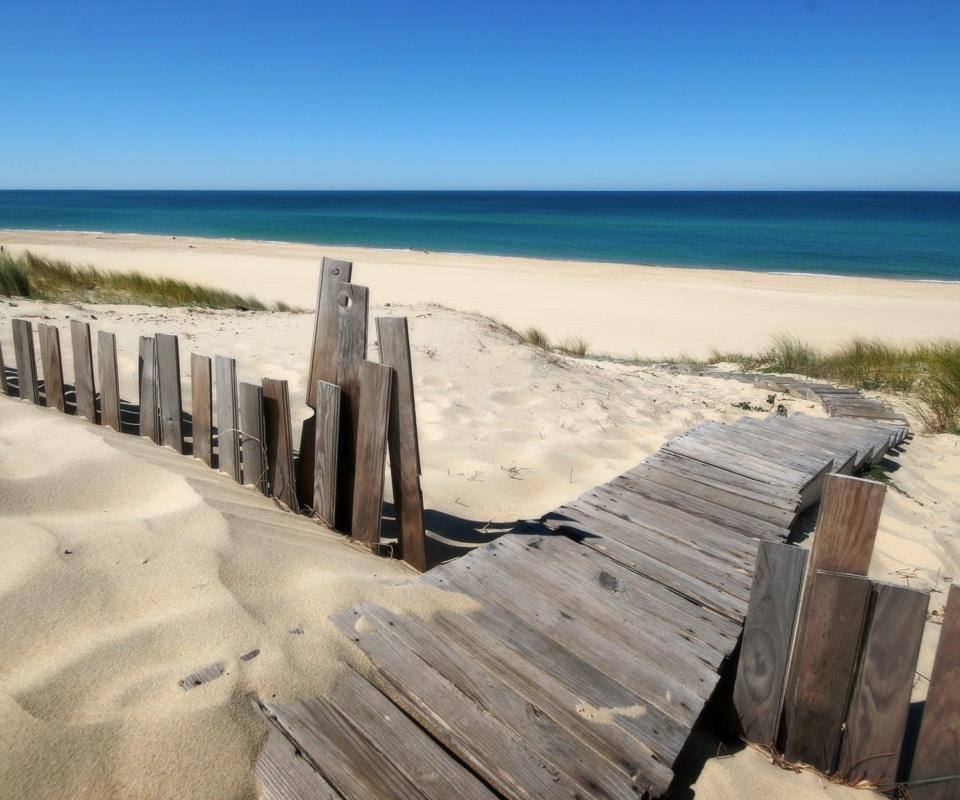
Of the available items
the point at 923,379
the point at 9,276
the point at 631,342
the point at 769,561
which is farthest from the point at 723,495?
the point at 9,276

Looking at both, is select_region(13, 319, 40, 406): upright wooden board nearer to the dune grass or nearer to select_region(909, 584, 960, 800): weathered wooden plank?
select_region(909, 584, 960, 800): weathered wooden plank

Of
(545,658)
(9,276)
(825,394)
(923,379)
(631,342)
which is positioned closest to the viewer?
(545,658)

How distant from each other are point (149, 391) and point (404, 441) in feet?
5.32

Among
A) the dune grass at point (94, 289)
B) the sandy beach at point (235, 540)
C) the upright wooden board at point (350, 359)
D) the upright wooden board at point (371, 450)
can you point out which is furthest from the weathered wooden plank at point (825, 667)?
the dune grass at point (94, 289)

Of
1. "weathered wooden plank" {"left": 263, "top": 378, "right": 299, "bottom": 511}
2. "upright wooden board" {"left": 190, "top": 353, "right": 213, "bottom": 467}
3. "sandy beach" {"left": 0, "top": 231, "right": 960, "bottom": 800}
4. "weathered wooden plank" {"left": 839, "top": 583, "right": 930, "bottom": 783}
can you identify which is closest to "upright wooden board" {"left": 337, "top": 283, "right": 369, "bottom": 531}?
"weathered wooden plank" {"left": 263, "top": 378, "right": 299, "bottom": 511}

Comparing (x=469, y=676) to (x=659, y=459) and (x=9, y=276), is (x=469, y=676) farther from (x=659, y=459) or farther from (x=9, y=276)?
(x=9, y=276)

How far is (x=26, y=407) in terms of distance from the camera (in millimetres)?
3582

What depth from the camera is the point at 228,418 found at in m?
3.06

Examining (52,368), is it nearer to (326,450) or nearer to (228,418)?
(228,418)

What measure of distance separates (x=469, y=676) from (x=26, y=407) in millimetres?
2989

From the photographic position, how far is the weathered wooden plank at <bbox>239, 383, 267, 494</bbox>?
2.87 metres

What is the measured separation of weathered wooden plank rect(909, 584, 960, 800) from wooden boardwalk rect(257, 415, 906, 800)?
560 mm

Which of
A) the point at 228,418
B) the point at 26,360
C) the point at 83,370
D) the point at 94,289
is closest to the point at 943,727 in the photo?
the point at 228,418

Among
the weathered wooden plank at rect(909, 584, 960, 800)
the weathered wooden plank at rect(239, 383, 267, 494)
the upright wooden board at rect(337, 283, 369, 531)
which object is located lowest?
the weathered wooden plank at rect(909, 584, 960, 800)
